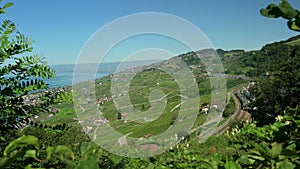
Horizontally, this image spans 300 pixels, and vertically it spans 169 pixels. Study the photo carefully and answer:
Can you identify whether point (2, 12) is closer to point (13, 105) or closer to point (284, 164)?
point (13, 105)

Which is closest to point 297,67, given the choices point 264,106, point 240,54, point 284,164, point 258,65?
point 264,106

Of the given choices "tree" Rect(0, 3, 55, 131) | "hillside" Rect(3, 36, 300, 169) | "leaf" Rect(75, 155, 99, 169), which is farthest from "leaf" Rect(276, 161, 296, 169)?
"tree" Rect(0, 3, 55, 131)

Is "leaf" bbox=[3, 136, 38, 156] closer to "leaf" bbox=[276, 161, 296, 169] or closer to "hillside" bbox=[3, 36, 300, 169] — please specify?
"hillside" bbox=[3, 36, 300, 169]

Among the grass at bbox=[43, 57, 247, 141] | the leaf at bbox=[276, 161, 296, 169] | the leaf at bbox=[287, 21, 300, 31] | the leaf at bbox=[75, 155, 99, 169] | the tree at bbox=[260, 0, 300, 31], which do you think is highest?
the tree at bbox=[260, 0, 300, 31]

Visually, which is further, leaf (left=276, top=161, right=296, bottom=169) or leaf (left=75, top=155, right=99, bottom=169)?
leaf (left=276, top=161, right=296, bottom=169)

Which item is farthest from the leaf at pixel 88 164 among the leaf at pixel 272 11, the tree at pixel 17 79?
the tree at pixel 17 79

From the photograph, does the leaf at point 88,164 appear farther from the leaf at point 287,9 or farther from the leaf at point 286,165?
the leaf at point 286,165

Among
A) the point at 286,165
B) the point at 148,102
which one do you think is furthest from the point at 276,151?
the point at 148,102

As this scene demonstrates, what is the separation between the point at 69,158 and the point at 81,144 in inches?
7.9

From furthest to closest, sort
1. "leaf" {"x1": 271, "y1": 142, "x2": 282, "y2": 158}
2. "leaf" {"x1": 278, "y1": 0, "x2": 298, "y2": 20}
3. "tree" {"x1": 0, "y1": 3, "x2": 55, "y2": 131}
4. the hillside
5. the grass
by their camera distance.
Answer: the grass → "tree" {"x1": 0, "y1": 3, "x2": 55, "y2": 131} → the hillside → "leaf" {"x1": 271, "y1": 142, "x2": 282, "y2": 158} → "leaf" {"x1": 278, "y1": 0, "x2": 298, "y2": 20}

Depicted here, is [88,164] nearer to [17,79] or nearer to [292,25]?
[292,25]

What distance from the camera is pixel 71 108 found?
297cm

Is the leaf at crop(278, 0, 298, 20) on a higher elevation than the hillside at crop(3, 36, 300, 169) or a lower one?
higher

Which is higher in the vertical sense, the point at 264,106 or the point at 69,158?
the point at 69,158
